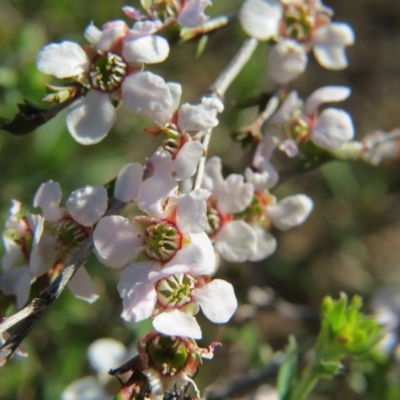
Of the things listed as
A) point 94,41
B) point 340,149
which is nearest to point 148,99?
point 94,41

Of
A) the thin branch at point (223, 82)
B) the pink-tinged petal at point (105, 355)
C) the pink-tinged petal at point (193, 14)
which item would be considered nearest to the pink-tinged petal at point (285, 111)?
the thin branch at point (223, 82)

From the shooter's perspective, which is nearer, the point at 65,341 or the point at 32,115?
the point at 32,115

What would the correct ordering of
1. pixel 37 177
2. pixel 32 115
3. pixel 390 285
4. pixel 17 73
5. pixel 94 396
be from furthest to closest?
pixel 390 285 < pixel 37 177 < pixel 17 73 < pixel 94 396 < pixel 32 115

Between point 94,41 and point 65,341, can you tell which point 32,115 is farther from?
point 65,341

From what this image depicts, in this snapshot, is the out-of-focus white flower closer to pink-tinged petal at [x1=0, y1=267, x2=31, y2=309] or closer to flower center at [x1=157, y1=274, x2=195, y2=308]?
flower center at [x1=157, y1=274, x2=195, y2=308]

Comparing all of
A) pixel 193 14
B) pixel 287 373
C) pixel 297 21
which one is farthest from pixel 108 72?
pixel 287 373

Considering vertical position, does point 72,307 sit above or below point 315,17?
below
